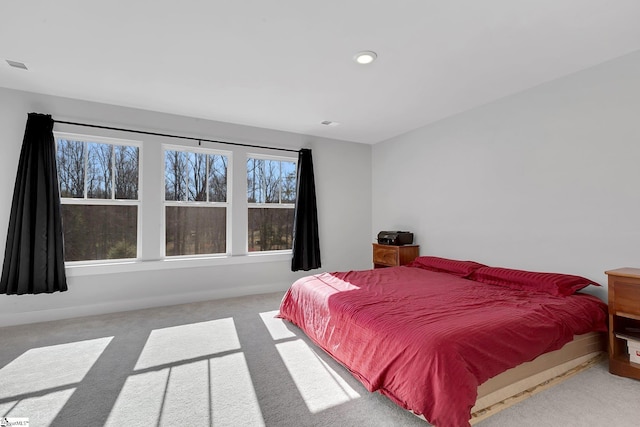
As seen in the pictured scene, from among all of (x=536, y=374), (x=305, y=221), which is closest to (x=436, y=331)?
(x=536, y=374)

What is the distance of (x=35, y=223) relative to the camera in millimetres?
3066

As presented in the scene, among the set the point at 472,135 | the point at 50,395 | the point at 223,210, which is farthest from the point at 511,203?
the point at 50,395

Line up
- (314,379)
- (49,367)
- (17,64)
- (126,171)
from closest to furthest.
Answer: (314,379)
(49,367)
(17,64)
(126,171)

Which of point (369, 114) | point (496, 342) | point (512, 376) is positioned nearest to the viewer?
point (496, 342)

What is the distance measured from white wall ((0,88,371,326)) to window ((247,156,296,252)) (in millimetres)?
293

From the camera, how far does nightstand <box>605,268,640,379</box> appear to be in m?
2.02

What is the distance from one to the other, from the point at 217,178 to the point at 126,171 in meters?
1.10

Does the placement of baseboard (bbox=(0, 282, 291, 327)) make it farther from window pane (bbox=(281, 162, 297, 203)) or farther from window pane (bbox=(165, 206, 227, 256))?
window pane (bbox=(281, 162, 297, 203))

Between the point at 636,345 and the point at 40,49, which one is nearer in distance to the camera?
the point at 636,345

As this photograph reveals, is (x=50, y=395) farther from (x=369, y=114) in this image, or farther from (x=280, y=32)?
(x=369, y=114)

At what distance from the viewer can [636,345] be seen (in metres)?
2.03

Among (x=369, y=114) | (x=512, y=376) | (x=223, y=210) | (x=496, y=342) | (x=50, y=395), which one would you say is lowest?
(x=50, y=395)

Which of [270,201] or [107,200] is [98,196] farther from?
[270,201]

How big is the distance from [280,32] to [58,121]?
9.38 ft
